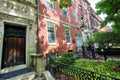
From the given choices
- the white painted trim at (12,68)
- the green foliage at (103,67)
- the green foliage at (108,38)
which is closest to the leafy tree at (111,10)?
the green foliage at (108,38)

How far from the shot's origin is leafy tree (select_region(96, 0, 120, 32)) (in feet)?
19.2

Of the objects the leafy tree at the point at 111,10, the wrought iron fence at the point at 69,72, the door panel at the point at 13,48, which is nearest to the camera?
the wrought iron fence at the point at 69,72

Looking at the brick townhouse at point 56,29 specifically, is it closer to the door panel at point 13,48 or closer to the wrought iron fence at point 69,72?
the door panel at point 13,48

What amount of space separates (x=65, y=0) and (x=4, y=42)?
4.23 meters

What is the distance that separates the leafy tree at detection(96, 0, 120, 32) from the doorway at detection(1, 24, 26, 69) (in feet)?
17.6

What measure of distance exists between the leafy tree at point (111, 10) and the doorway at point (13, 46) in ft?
17.6

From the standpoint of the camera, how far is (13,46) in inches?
255

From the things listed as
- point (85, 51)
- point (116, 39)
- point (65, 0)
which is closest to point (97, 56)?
point (85, 51)

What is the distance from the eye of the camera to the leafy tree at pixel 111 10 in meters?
5.84

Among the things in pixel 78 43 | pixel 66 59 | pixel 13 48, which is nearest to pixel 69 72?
pixel 66 59

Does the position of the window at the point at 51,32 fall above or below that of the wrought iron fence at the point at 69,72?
above

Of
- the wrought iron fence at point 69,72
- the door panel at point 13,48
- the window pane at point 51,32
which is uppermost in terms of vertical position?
the window pane at point 51,32

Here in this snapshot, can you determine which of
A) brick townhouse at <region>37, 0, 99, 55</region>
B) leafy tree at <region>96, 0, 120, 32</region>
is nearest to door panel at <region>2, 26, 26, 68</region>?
brick townhouse at <region>37, 0, 99, 55</region>

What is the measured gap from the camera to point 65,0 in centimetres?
468
